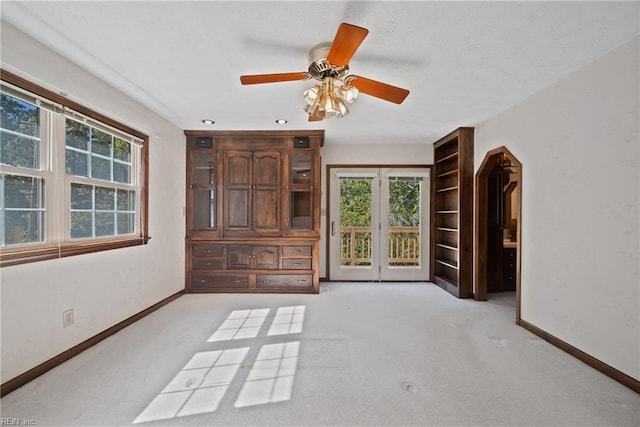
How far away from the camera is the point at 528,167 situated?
285cm

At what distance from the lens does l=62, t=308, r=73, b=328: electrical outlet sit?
213 centimetres

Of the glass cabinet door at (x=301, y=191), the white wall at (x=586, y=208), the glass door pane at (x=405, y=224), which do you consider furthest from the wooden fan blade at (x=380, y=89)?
the glass door pane at (x=405, y=224)

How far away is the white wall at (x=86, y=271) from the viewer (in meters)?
1.80

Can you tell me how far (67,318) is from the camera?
216 cm

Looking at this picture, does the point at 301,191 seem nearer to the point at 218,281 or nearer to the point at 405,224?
the point at 218,281

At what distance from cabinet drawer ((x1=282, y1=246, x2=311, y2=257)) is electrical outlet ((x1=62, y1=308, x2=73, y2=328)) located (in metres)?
2.37

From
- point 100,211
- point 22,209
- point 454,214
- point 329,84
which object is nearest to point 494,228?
point 454,214

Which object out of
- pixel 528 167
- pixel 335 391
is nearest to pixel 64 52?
pixel 335 391

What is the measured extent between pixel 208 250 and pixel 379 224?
2801 mm

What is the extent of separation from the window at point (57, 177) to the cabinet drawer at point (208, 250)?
1.11 meters

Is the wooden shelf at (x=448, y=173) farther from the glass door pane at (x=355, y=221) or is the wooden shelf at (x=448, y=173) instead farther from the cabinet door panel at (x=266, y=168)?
the cabinet door panel at (x=266, y=168)

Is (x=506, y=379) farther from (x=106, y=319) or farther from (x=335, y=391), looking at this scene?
(x=106, y=319)

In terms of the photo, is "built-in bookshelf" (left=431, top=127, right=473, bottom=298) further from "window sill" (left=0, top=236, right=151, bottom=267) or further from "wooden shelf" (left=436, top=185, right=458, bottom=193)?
"window sill" (left=0, top=236, right=151, bottom=267)

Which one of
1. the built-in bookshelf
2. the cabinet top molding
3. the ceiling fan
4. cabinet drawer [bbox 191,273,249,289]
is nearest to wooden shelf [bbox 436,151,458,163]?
the built-in bookshelf
